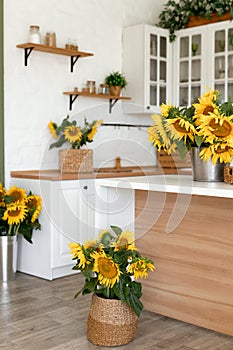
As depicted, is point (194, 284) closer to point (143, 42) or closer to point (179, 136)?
point (179, 136)

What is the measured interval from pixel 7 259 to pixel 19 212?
1.21 feet

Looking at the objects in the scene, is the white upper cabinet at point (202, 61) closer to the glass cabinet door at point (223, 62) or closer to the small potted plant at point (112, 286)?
the glass cabinet door at point (223, 62)

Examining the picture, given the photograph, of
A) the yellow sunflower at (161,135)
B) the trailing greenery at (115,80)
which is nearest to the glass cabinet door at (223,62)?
the trailing greenery at (115,80)

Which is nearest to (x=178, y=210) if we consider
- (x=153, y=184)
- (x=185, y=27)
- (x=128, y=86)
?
(x=153, y=184)

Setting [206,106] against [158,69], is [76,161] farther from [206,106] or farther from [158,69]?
[206,106]

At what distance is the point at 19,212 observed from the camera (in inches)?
Result: 150

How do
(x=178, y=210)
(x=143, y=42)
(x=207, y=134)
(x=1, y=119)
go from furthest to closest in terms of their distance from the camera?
(x=143, y=42) → (x=1, y=119) → (x=178, y=210) → (x=207, y=134)

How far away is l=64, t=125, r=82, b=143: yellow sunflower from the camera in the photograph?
14.4 ft

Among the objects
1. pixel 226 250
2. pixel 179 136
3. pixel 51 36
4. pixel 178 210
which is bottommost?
pixel 226 250

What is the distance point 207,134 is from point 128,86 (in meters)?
2.86

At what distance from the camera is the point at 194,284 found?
111 inches

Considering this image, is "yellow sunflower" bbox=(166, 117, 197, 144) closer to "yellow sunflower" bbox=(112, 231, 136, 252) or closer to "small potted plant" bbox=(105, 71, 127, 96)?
"yellow sunflower" bbox=(112, 231, 136, 252)

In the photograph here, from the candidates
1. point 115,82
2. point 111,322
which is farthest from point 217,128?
point 115,82

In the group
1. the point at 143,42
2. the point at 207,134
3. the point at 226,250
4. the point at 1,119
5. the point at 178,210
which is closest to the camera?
the point at 207,134
